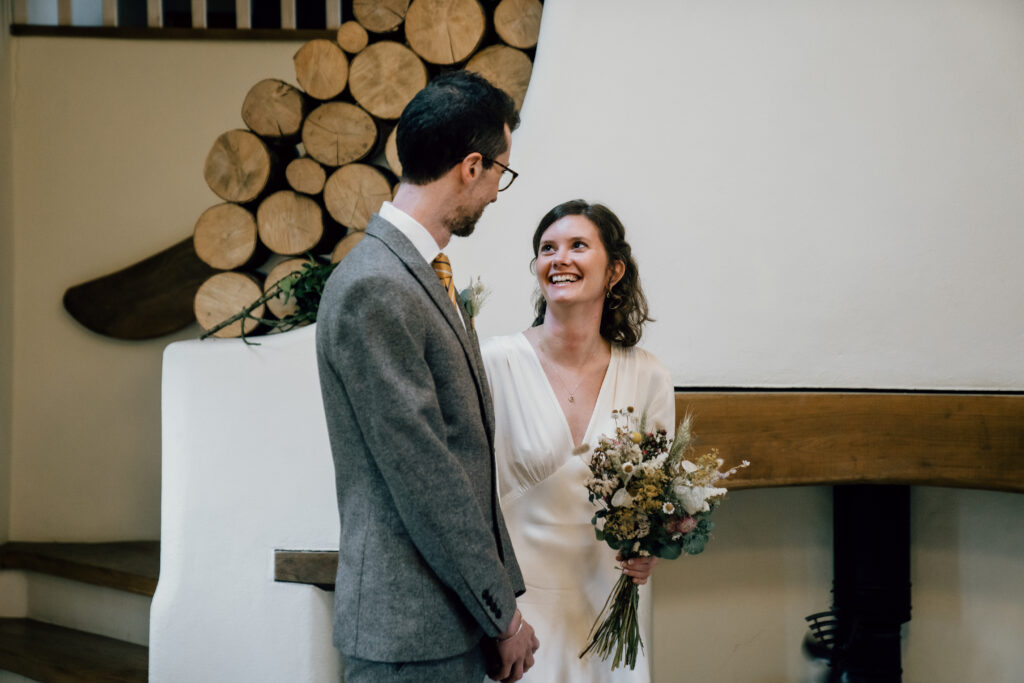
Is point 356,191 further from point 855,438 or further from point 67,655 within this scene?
point 67,655

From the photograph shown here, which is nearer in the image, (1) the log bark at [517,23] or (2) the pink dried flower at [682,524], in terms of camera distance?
(2) the pink dried flower at [682,524]

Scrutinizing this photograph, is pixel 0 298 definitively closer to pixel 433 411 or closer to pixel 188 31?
pixel 188 31

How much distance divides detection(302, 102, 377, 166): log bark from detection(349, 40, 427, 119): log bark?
2.2 inches

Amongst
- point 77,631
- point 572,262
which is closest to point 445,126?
point 572,262

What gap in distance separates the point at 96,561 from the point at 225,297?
1371 mm

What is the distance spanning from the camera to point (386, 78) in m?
2.98

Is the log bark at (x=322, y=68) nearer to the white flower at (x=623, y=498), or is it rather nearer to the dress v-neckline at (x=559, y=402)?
the dress v-neckline at (x=559, y=402)

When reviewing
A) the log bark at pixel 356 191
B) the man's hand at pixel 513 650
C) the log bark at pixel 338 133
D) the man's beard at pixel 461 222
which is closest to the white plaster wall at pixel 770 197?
the log bark at pixel 356 191

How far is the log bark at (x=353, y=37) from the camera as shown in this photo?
9.74ft

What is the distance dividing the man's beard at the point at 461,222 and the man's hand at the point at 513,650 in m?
0.74

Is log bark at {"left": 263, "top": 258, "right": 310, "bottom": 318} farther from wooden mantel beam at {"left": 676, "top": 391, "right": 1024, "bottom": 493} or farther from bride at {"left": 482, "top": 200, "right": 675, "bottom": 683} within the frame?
wooden mantel beam at {"left": 676, "top": 391, "right": 1024, "bottom": 493}

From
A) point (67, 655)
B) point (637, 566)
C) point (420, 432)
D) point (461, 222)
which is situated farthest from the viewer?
point (67, 655)

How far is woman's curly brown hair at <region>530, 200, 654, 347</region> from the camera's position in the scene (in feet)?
7.50

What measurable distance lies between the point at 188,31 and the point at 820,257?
10.4ft
